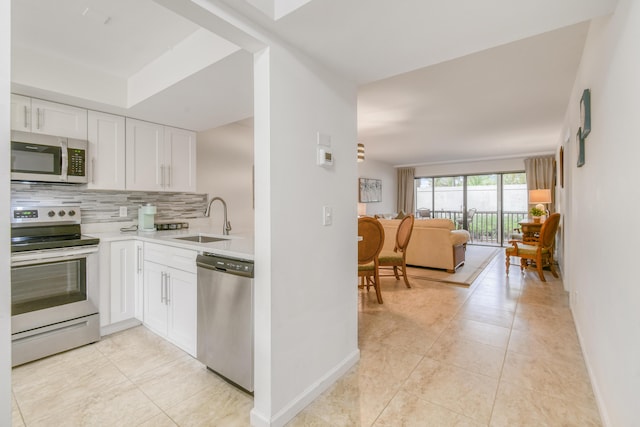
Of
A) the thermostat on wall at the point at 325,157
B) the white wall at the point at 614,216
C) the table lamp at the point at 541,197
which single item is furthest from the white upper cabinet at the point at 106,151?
the table lamp at the point at 541,197

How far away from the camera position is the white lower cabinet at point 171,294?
2188 mm

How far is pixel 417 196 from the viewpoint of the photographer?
944 centimetres

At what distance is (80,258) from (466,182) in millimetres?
8691

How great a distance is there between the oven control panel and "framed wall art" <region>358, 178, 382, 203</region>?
19.2ft

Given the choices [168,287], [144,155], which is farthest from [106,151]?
[168,287]

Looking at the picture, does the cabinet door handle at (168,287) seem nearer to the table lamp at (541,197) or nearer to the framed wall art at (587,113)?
the framed wall art at (587,113)

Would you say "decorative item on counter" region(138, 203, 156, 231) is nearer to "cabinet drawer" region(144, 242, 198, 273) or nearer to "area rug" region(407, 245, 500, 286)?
"cabinet drawer" region(144, 242, 198, 273)

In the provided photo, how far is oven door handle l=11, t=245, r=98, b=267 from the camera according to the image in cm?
217

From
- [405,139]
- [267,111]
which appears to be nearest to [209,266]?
[267,111]

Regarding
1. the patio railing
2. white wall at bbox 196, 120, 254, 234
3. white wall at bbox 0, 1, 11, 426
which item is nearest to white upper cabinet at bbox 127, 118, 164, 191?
white wall at bbox 196, 120, 254, 234

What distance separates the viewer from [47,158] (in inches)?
99.1

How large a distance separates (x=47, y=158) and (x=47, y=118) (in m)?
0.36

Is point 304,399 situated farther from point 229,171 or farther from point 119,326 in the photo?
point 229,171

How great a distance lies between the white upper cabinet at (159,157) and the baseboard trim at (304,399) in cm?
258
